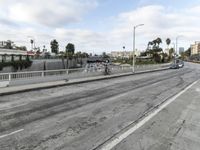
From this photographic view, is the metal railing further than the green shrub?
No

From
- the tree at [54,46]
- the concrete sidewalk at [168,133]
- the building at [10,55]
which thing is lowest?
the concrete sidewalk at [168,133]

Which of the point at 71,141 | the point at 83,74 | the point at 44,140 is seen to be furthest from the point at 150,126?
the point at 83,74

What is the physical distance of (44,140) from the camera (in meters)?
5.92

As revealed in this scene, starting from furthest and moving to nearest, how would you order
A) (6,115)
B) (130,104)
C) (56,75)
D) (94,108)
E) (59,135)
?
(56,75) → (130,104) → (94,108) → (6,115) → (59,135)

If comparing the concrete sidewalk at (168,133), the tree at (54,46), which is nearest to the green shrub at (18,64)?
the concrete sidewalk at (168,133)

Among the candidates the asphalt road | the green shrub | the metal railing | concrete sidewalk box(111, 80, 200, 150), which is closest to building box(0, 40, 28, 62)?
the green shrub

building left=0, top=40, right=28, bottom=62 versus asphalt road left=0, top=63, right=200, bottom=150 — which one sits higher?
building left=0, top=40, right=28, bottom=62

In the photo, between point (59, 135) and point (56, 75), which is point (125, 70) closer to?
point (56, 75)

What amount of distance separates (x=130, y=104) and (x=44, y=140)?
6036 millimetres

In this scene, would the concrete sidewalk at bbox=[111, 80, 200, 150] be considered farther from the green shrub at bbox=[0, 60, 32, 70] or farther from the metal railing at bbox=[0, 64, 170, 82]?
the green shrub at bbox=[0, 60, 32, 70]

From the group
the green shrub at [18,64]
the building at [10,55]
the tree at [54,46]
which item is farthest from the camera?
the tree at [54,46]

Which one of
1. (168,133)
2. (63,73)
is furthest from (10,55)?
(168,133)

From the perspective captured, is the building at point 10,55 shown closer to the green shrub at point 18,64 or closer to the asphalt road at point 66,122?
the green shrub at point 18,64

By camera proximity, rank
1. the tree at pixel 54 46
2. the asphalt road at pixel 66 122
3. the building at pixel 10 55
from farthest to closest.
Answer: the tree at pixel 54 46, the building at pixel 10 55, the asphalt road at pixel 66 122
